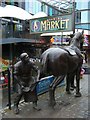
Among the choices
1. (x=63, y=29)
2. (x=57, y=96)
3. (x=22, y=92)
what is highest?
(x=63, y=29)

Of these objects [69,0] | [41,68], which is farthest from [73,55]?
[69,0]

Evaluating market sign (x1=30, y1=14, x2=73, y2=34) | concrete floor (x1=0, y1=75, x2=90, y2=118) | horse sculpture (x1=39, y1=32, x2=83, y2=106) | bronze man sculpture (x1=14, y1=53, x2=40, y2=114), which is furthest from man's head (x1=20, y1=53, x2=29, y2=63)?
concrete floor (x1=0, y1=75, x2=90, y2=118)

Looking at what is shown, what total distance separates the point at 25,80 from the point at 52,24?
5.04 ft

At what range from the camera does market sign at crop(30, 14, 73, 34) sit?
6422 millimetres

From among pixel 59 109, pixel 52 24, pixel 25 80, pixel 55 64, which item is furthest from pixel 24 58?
pixel 59 109

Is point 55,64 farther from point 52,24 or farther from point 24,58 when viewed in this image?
point 52,24

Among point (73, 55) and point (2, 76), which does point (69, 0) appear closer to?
point (2, 76)

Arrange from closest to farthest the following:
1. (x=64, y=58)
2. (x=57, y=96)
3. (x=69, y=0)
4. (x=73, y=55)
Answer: (x=64, y=58) < (x=73, y=55) < (x=57, y=96) < (x=69, y=0)

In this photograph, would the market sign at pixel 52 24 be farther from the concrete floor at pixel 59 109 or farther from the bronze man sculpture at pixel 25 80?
the concrete floor at pixel 59 109

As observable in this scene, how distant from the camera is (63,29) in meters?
6.51

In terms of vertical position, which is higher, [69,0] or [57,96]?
[69,0]

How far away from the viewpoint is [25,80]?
21.3 ft

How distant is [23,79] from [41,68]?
0.67 m

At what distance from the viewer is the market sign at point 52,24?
642 cm
